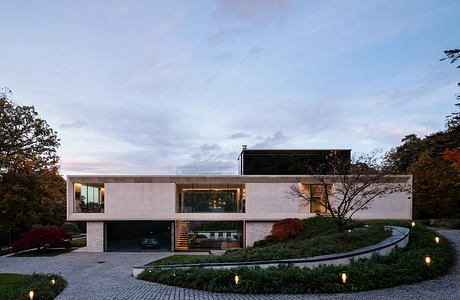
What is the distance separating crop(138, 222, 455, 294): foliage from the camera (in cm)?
842

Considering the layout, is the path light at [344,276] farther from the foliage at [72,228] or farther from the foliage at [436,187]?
the foliage at [72,228]

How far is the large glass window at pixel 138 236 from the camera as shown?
73.8 ft

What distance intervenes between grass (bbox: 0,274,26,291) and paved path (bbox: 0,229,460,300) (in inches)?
63.5

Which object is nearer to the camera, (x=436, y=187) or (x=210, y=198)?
(x=210, y=198)

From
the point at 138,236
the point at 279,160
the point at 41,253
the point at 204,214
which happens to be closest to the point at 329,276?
the point at 204,214

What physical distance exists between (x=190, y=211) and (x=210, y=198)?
6.42 feet

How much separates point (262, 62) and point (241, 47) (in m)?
1.77

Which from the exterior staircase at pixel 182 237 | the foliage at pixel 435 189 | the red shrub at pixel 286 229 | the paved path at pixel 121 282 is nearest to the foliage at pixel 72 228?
the paved path at pixel 121 282

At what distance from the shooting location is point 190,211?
22672 millimetres

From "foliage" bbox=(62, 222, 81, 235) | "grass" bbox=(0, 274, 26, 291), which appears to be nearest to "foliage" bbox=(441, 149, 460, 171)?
"grass" bbox=(0, 274, 26, 291)

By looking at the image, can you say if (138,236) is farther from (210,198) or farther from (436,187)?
(436,187)

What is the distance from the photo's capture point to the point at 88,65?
61.8 feet

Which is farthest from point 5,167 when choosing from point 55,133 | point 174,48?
point 174,48

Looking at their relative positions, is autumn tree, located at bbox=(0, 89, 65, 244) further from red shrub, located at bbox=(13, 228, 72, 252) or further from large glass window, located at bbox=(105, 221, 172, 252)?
large glass window, located at bbox=(105, 221, 172, 252)
